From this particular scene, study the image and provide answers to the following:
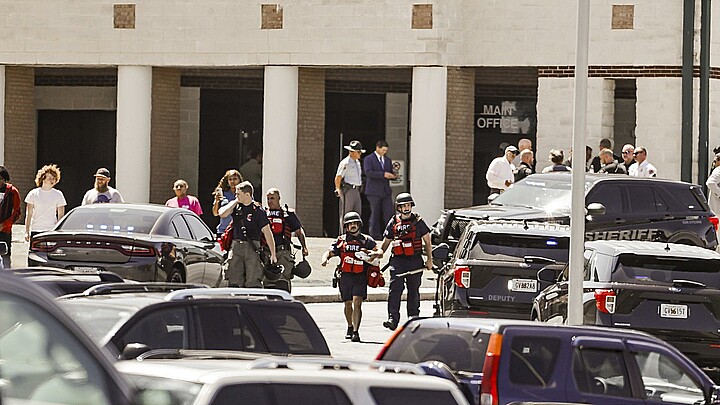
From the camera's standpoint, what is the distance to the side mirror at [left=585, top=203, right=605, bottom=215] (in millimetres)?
22000

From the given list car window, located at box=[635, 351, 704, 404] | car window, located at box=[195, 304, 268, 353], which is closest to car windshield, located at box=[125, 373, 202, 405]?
car window, located at box=[195, 304, 268, 353]

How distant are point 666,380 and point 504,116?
82.2ft

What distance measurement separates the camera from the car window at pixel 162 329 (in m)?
9.42

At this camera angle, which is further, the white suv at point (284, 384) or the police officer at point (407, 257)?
the police officer at point (407, 257)

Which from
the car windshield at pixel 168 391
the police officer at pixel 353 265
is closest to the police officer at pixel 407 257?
the police officer at pixel 353 265

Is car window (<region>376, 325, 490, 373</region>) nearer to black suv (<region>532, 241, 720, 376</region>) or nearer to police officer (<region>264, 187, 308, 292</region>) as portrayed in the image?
black suv (<region>532, 241, 720, 376</region>)

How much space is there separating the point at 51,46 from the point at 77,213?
49.2 feet

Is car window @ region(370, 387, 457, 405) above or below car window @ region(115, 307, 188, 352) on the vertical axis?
above

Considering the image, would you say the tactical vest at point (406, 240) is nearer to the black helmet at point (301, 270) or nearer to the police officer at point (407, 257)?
the police officer at point (407, 257)

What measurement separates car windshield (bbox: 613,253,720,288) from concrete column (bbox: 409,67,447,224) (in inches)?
674

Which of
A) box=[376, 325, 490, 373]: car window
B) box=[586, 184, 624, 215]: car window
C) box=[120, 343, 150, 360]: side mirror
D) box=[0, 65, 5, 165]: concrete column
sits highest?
box=[0, 65, 5, 165]: concrete column

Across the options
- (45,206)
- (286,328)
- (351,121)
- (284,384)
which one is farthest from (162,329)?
(351,121)

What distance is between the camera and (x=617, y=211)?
22.8m

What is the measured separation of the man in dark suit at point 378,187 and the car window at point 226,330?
20320 millimetres
